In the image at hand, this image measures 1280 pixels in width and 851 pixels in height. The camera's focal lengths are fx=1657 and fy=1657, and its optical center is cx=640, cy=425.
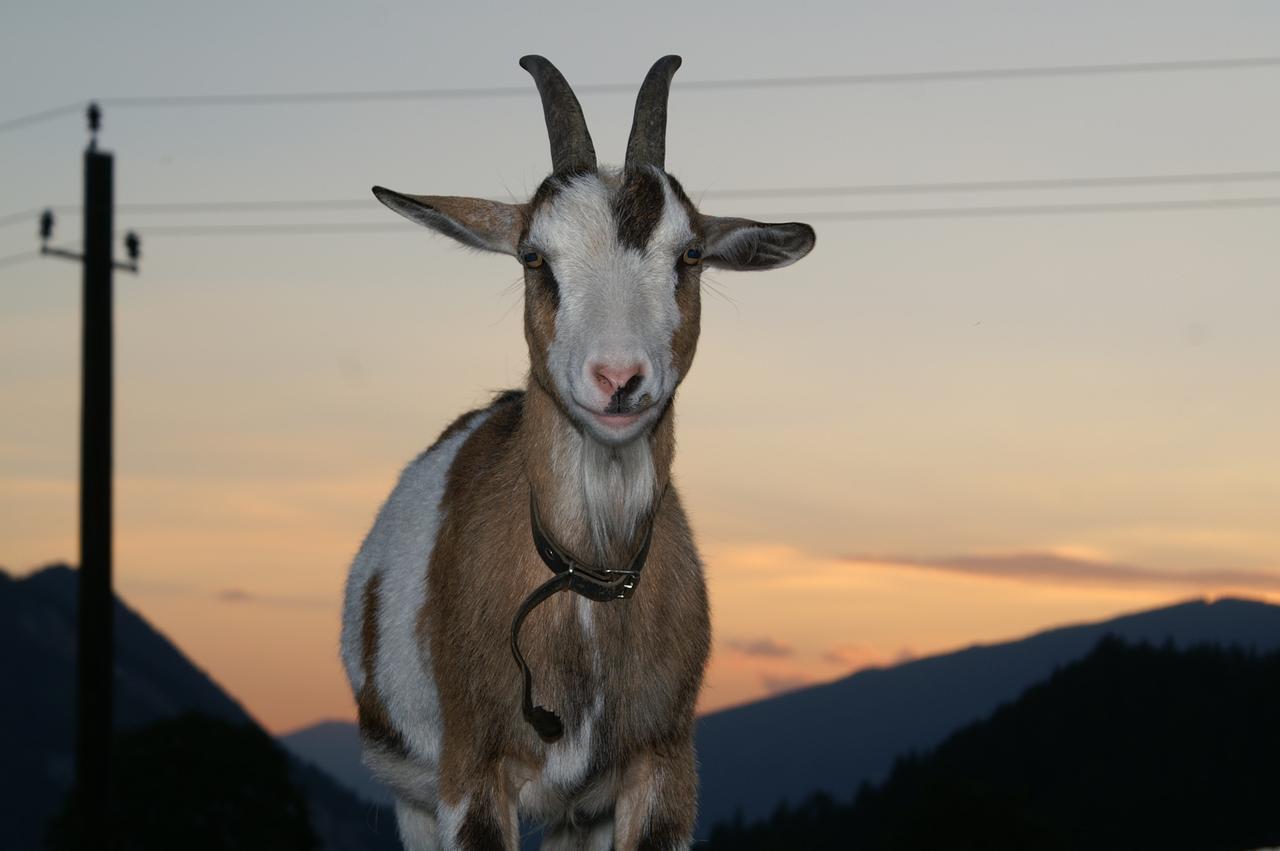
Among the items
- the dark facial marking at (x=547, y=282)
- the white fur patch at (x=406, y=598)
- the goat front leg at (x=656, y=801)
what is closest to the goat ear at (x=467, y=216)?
the dark facial marking at (x=547, y=282)

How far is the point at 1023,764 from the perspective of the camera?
47000mm

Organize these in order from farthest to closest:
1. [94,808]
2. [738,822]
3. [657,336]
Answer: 1. [738,822]
2. [94,808]
3. [657,336]

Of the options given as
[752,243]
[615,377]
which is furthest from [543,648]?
[752,243]

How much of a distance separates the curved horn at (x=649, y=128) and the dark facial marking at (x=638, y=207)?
→ 0.97 ft

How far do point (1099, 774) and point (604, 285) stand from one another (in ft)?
131

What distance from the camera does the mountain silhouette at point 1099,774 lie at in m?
34.8

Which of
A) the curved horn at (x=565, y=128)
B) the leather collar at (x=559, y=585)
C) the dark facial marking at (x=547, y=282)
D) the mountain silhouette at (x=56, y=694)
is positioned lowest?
the mountain silhouette at (x=56, y=694)

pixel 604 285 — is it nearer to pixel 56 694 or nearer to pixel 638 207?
pixel 638 207

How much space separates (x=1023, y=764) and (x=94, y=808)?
35589 millimetres

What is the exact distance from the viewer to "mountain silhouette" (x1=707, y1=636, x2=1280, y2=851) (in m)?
34.8

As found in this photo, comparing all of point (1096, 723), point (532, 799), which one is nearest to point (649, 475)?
point (532, 799)

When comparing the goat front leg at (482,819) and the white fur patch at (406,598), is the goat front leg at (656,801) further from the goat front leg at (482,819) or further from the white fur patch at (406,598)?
the white fur patch at (406,598)

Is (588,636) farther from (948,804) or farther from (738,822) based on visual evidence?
(738,822)

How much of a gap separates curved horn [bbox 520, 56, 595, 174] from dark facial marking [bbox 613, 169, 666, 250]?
1.31ft
